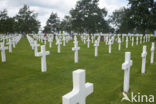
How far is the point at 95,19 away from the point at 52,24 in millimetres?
38437

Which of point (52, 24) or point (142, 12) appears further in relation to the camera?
point (52, 24)

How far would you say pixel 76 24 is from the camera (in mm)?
41562

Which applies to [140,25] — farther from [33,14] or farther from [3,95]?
[33,14]

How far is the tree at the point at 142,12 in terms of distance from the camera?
29.3m

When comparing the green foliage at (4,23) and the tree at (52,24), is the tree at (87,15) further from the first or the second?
the tree at (52,24)

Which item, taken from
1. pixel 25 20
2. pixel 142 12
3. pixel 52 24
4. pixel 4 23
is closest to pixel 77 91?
pixel 142 12

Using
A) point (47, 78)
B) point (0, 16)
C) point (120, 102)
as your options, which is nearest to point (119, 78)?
point (120, 102)

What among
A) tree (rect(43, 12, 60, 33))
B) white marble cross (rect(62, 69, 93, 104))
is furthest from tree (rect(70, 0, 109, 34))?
white marble cross (rect(62, 69, 93, 104))

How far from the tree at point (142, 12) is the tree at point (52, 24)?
47535 millimetres

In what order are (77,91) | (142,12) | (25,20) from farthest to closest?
(25,20) < (142,12) < (77,91)

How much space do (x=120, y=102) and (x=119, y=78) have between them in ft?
5.91

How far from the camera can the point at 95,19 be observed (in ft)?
133

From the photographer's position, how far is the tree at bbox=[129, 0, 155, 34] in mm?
29330

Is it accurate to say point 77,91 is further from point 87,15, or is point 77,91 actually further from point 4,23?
point 4,23
